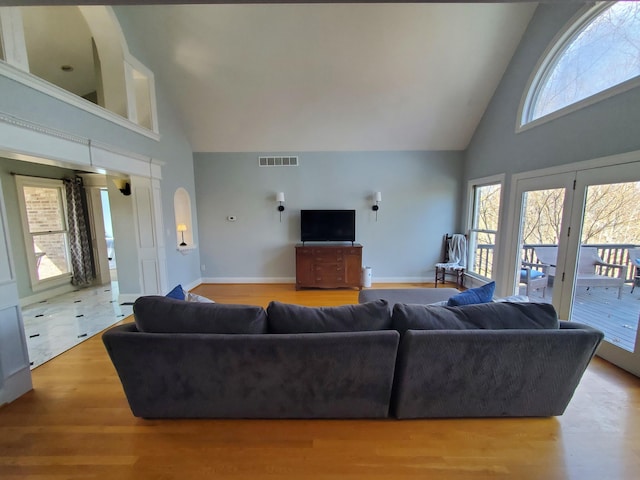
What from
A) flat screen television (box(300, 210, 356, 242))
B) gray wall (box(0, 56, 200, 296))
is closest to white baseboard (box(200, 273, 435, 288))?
gray wall (box(0, 56, 200, 296))

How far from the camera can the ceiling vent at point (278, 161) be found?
5023 mm

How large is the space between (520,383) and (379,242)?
143 inches

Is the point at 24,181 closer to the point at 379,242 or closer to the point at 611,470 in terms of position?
the point at 379,242

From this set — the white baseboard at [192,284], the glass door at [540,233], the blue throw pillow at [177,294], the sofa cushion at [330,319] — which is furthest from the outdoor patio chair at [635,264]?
the white baseboard at [192,284]

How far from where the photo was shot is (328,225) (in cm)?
502

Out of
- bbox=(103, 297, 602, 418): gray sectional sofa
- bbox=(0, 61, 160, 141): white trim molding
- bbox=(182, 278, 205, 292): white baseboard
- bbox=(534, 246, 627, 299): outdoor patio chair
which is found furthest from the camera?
bbox=(182, 278, 205, 292): white baseboard

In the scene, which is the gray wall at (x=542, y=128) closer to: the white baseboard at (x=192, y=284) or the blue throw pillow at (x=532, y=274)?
the blue throw pillow at (x=532, y=274)

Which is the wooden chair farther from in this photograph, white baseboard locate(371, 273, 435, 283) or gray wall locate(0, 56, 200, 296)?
gray wall locate(0, 56, 200, 296)

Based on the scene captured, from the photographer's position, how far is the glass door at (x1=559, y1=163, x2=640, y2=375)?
2398 mm

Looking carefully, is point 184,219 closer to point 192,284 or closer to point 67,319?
point 192,284

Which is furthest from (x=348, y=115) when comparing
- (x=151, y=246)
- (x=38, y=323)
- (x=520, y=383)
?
(x=38, y=323)

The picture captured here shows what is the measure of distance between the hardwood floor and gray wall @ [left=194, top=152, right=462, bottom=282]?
133 inches

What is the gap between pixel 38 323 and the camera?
3.32 m

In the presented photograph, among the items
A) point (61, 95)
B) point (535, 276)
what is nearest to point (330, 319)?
point (535, 276)
